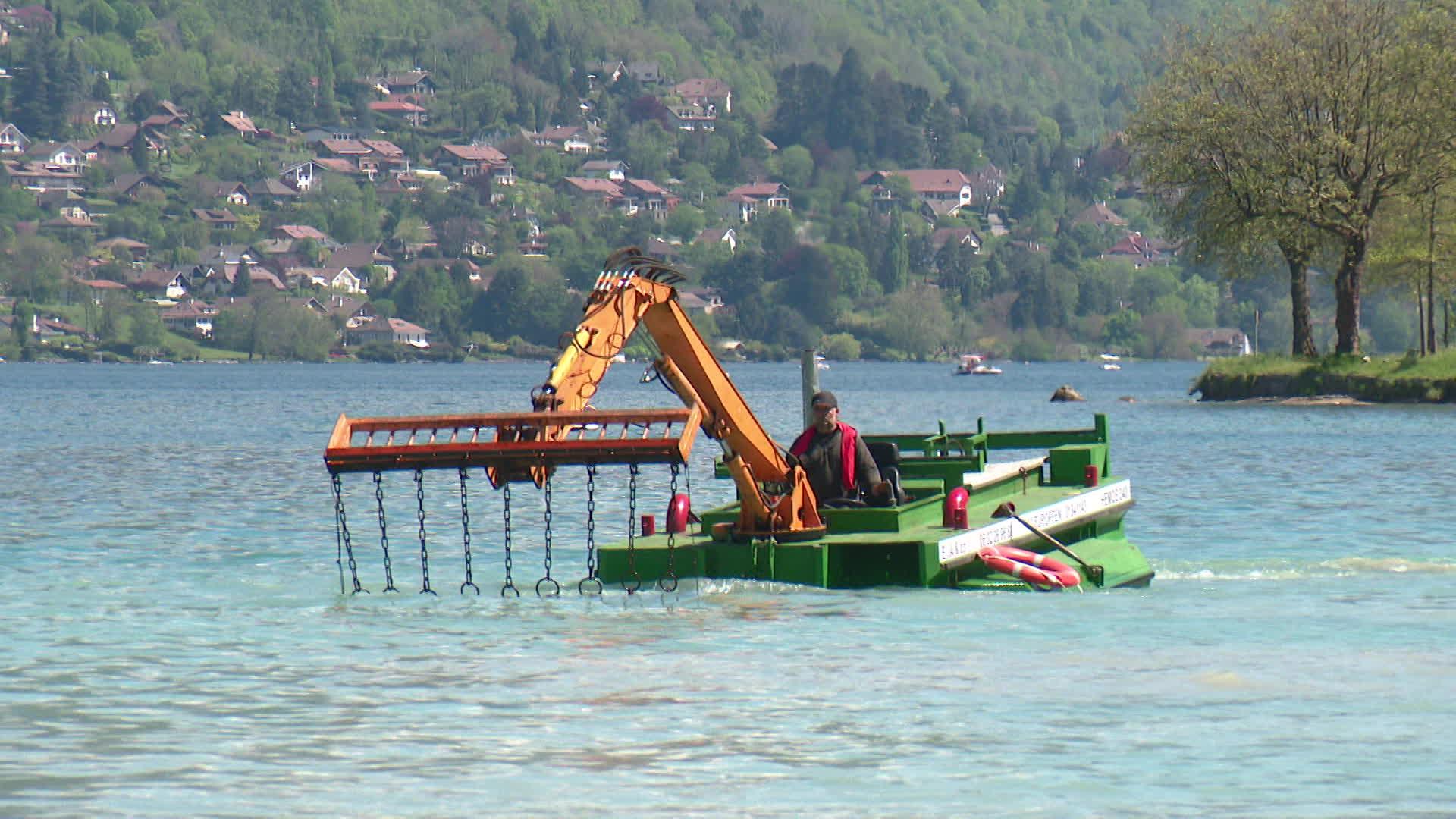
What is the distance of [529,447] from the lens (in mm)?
20312

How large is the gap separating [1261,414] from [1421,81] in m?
13.8

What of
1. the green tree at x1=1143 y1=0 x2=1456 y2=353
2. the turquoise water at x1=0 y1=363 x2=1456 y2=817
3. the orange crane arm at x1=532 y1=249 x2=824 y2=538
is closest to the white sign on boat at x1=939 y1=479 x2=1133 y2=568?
the turquoise water at x1=0 y1=363 x2=1456 y2=817

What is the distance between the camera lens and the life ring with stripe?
2395 centimetres

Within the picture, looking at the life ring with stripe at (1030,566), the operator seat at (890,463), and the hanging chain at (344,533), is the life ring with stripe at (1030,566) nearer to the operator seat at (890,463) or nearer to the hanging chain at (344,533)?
the operator seat at (890,463)

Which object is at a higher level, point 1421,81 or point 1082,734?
point 1421,81

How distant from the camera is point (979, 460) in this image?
92.6ft

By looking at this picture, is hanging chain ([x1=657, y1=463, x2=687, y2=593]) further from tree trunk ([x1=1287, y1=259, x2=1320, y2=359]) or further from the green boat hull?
tree trunk ([x1=1287, y1=259, x2=1320, y2=359])

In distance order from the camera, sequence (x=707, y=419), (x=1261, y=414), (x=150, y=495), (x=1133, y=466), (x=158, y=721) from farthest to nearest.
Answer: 1. (x=1261, y=414)
2. (x=1133, y=466)
3. (x=150, y=495)
4. (x=707, y=419)
5. (x=158, y=721)

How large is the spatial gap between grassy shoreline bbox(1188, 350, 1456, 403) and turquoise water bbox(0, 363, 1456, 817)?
49480mm

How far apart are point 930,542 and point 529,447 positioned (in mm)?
4841

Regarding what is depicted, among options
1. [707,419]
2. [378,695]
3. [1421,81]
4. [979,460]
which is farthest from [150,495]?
[1421,81]

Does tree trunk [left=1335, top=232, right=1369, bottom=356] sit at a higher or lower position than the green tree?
lower

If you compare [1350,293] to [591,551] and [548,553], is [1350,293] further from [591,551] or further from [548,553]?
[548,553]

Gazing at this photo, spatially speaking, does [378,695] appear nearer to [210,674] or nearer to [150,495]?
[210,674]
